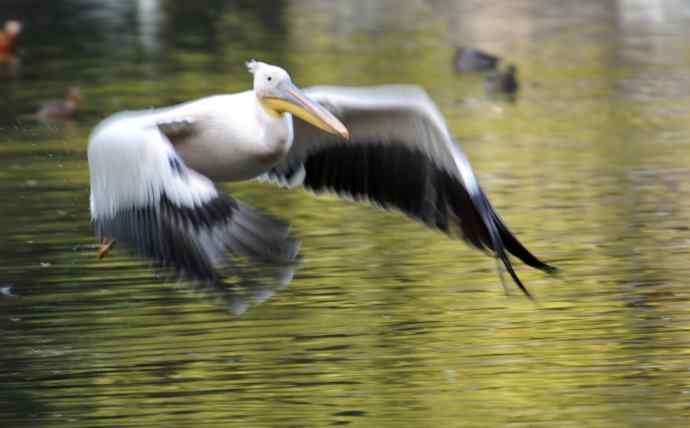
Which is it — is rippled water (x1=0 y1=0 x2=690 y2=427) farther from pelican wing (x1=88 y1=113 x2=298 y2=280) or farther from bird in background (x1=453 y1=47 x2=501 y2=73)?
bird in background (x1=453 y1=47 x2=501 y2=73)

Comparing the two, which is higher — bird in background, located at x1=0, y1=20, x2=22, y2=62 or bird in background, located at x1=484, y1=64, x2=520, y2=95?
bird in background, located at x1=484, y1=64, x2=520, y2=95

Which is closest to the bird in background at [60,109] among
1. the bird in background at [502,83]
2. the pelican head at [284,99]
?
the bird in background at [502,83]

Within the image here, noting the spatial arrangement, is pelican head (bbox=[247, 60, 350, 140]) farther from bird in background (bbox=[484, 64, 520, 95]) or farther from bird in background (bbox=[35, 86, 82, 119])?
bird in background (bbox=[484, 64, 520, 95])

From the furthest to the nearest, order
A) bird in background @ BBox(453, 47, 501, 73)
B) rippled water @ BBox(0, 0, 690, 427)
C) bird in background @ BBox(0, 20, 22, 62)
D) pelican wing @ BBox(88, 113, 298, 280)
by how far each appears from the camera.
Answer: bird in background @ BBox(0, 20, 22, 62)
bird in background @ BBox(453, 47, 501, 73)
rippled water @ BBox(0, 0, 690, 427)
pelican wing @ BBox(88, 113, 298, 280)

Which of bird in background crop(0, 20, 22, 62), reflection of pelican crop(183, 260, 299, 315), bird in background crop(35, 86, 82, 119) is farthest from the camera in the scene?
bird in background crop(0, 20, 22, 62)

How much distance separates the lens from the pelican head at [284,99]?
8633mm

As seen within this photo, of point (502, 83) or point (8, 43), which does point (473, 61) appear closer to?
point (502, 83)

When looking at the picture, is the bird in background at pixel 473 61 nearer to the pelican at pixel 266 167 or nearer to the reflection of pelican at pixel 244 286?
the pelican at pixel 266 167

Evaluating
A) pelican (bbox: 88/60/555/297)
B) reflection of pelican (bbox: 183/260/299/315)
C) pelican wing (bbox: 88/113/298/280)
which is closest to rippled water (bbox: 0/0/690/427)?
reflection of pelican (bbox: 183/260/299/315)

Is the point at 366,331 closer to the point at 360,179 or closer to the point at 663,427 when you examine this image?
the point at 360,179

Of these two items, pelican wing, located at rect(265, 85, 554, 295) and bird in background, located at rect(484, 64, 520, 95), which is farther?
bird in background, located at rect(484, 64, 520, 95)

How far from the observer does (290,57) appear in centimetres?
2547

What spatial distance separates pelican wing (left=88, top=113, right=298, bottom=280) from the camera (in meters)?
7.65

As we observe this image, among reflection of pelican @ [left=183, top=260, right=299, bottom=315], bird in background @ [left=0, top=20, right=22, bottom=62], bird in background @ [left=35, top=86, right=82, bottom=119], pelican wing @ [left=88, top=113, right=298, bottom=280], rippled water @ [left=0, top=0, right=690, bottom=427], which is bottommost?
bird in background @ [left=0, top=20, right=22, bottom=62]
